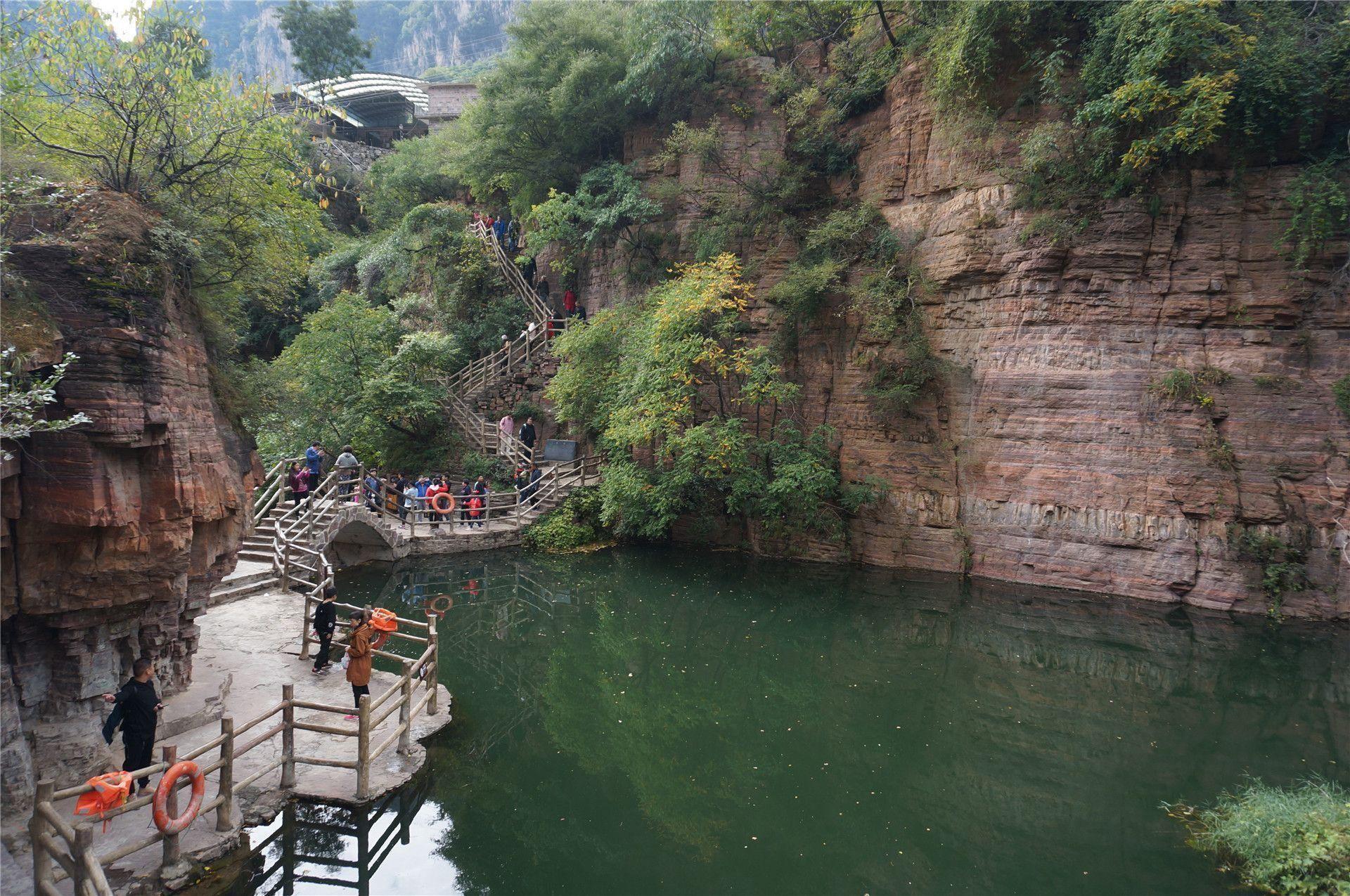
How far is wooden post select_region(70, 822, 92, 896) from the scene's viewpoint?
18.3ft

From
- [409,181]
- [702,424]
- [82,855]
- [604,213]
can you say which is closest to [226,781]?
[82,855]

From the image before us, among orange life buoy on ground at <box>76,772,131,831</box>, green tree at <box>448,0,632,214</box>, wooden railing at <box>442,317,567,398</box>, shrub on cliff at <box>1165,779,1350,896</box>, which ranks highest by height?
green tree at <box>448,0,632,214</box>

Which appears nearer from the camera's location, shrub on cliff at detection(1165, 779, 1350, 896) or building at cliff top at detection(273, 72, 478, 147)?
shrub on cliff at detection(1165, 779, 1350, 896)

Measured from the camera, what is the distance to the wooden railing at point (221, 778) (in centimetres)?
Answer: 560

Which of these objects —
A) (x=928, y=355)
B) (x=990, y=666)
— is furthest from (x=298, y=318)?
(x=990, y=666)

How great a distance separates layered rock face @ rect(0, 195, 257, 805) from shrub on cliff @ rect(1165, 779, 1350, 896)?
11171 millimetres

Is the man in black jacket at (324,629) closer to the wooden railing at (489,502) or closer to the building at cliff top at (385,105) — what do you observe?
the wooden railing at (489,502)

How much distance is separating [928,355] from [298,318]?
88.2 feet

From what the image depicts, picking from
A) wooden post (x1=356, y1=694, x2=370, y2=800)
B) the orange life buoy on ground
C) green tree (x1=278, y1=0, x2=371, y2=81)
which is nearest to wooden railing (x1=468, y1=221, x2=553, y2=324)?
green tree (x1=278, y1=0, x2=371, y2=81)

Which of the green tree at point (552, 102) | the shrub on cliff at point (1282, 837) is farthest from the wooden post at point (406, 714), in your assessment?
the green tree at point (552, 102)

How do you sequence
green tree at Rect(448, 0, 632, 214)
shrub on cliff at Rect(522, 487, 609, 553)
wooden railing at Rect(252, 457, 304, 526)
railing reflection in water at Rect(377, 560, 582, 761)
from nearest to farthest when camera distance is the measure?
railing reflection in water at Rect(377, 560, 582, 761), wooden railing at Rect(252, 457, 304, 526), shrub on cliff at Rect(522, 487, 609, 553), green tree at Rect(448, 0, 632, 214)

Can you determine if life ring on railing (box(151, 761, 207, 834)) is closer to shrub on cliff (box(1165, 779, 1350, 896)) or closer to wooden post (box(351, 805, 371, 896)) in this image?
wooden post (box(351, 805, 371, 896))

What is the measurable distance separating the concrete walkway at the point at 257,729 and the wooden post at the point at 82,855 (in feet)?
2.68

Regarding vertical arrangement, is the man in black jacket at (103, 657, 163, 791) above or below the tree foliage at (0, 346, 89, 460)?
below
